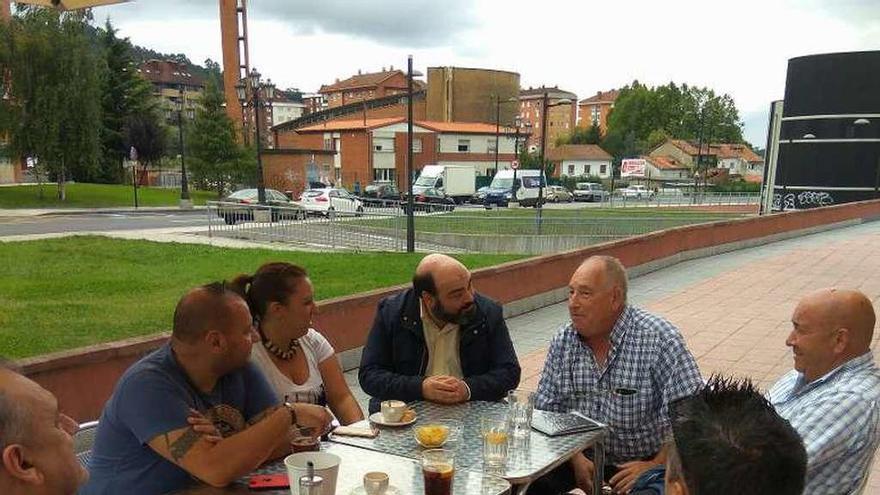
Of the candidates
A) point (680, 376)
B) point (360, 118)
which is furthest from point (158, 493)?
point (360, 118)

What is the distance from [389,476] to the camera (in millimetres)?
2309

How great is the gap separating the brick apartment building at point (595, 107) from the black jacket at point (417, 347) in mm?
139533

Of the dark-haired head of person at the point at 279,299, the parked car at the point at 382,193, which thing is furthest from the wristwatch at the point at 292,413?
the parked car at the point at 382,193

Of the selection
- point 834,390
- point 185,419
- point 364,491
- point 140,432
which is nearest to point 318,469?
point 364,491

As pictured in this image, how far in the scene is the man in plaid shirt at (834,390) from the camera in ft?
7.41

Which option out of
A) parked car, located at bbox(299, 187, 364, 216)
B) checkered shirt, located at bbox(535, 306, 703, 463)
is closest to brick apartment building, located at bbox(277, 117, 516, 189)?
parked car, located at bbox(299, 187, 364, 216)

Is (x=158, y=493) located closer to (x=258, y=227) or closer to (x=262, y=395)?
(x=262, y=395)

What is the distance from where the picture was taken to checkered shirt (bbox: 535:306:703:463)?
3.05 metres

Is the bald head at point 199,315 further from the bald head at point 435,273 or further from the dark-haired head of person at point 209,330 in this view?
the bald head at point 435,273

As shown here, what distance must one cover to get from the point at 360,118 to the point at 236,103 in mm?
19002

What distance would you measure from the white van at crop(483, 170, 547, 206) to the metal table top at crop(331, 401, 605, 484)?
36431 millimetres

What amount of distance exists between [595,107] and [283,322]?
147437 millimetres

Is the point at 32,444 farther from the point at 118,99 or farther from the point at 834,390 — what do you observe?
the point at 118,99

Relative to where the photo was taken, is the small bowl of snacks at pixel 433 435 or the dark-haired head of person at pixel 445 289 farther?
the dark-haired head of person at pixel 445 289
